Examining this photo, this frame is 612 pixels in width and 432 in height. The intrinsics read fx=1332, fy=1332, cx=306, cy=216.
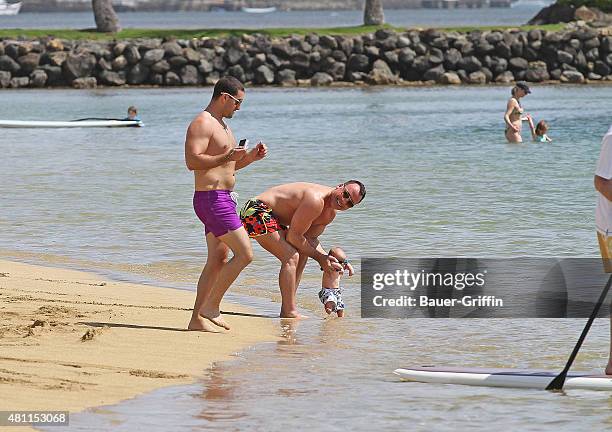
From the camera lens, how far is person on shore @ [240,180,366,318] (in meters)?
9.21

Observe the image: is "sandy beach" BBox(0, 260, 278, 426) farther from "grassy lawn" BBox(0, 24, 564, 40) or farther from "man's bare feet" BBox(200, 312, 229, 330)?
"grassy lawn" BBox(0, 24, 564, 40)

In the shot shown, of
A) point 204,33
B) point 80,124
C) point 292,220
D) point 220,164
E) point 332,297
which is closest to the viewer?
point 220,164

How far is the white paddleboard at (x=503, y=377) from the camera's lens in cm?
747

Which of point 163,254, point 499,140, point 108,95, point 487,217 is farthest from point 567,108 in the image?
point 163,254

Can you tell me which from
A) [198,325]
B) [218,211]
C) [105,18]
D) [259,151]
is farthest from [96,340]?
[105,18]

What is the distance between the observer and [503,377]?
24.9ft

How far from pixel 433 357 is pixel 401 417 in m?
1.61

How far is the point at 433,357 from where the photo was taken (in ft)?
28.0

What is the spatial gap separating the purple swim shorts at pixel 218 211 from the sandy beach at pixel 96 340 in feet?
2.48

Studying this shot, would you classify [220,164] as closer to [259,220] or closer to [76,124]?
[259,220]

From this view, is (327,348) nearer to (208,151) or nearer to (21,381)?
(208,151)

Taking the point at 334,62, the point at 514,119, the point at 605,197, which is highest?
the point at 605,197

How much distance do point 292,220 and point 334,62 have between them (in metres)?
36.0

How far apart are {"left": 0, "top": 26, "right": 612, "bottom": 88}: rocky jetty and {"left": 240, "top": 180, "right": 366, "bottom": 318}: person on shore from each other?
3546cm
